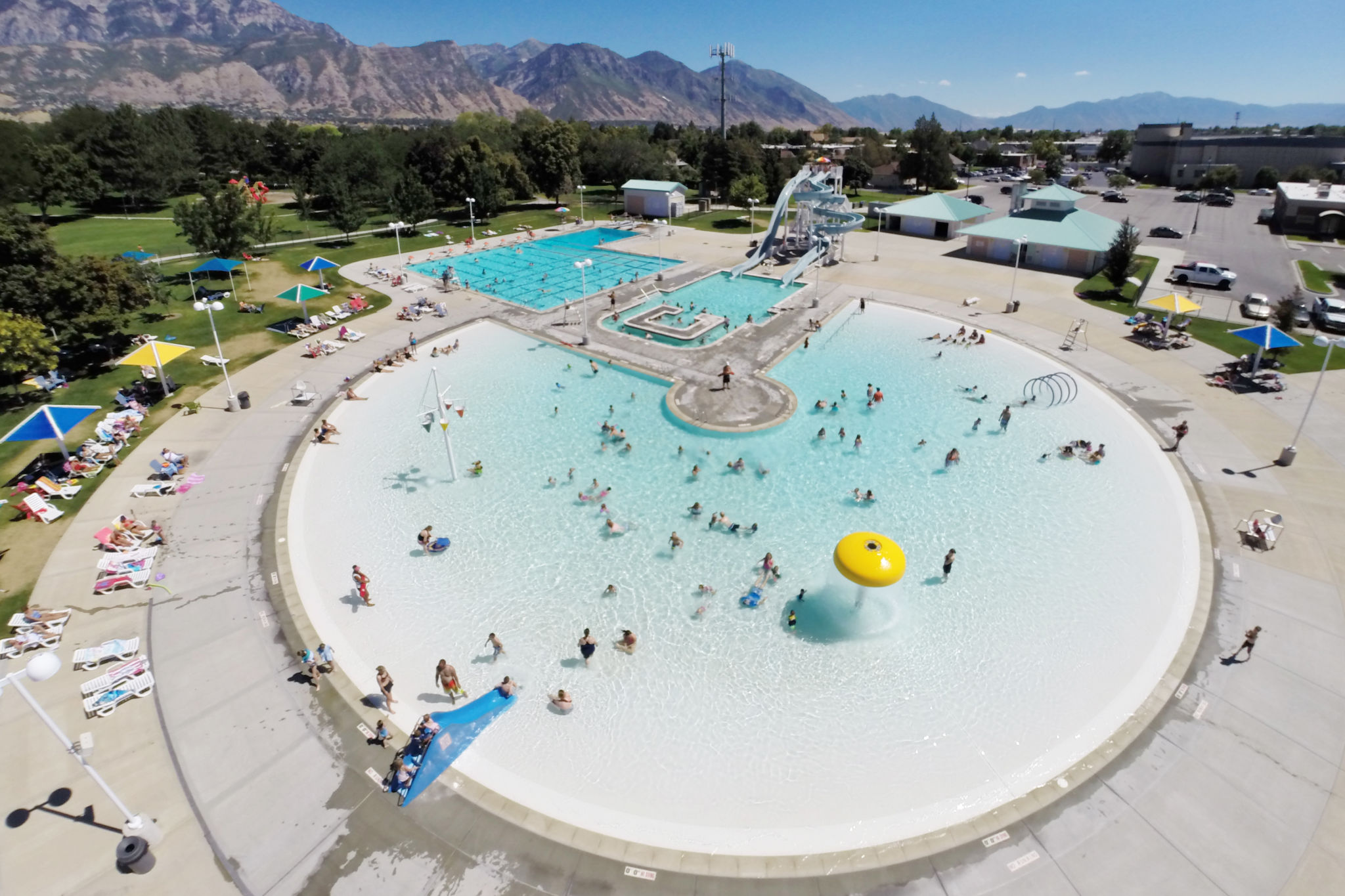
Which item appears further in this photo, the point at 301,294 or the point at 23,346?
the point at 301,294

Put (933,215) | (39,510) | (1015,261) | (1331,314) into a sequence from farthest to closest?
(933,215), (1015,261), (1331,314), (39,510)

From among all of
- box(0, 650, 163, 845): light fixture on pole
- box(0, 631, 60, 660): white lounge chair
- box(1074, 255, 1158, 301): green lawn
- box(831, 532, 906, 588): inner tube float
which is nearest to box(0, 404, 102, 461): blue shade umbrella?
box(0, 631, 60, 660): white lounge chair

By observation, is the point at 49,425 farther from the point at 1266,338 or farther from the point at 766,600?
the point at 1266,338

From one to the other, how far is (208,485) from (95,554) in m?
3.96

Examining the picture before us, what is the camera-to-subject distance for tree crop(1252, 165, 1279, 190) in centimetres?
8325

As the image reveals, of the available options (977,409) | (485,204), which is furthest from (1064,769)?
(485,204)

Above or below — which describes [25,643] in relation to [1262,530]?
below

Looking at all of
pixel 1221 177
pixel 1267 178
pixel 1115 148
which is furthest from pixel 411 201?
pixel 1115 148

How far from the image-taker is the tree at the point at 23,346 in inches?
955

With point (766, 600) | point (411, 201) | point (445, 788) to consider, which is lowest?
point (445, 788)

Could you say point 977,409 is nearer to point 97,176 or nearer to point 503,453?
point 503,453

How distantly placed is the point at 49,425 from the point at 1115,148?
16528 centimetres

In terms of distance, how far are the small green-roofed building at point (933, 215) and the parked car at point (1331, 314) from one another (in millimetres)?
27405

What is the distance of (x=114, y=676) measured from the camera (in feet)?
47.1
